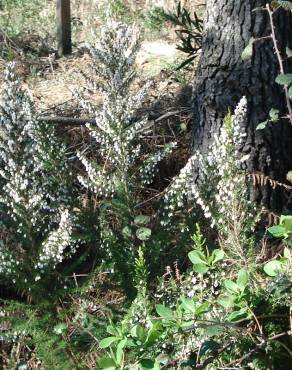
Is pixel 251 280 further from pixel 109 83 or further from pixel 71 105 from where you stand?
pixel 71 105

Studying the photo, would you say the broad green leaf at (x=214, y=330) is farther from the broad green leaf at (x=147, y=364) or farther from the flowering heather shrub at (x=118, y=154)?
the flowering heather shrub at (x=118, y=154)

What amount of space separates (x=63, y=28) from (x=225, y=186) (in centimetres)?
466

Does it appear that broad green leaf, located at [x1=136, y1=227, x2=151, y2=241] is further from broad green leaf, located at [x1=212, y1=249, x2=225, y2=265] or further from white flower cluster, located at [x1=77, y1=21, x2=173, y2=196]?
broad green leaf, located at [x1=212, y1=249, x2=225, y2=265]

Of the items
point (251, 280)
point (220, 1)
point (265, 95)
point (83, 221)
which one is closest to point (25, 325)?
point (83, 221)

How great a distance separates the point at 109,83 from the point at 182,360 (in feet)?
6.66

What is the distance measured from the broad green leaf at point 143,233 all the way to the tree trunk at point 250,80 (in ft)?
→ 3.37

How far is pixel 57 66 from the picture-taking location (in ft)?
22.3

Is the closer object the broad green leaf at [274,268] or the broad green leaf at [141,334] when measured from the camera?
the broad green leaf at [141,334]

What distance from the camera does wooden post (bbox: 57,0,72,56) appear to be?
695cm

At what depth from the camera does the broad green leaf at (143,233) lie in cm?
328

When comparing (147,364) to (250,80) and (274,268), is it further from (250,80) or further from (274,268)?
(250,80)

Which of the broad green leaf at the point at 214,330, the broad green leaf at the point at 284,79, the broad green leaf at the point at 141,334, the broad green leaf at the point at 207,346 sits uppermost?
the broad green leaf at the point at 284,79

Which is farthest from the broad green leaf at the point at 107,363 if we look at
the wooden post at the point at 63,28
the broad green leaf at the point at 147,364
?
the wooden post at the point at 63,28

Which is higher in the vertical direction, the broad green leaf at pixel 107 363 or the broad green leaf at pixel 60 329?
the broad green leaf at pixel 107 363
